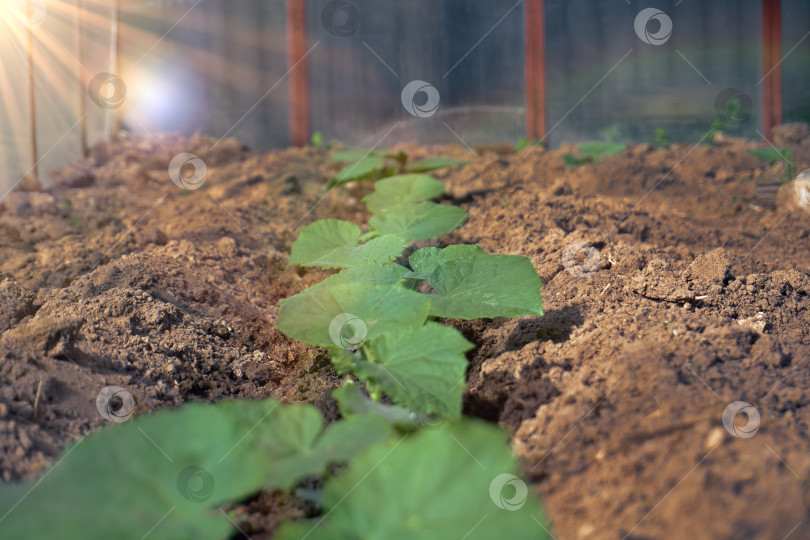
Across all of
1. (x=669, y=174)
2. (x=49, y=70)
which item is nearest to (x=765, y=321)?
(x=669, y=174)

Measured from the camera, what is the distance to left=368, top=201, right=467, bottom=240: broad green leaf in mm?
1897
